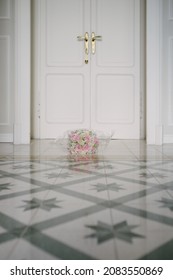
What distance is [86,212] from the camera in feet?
4.11

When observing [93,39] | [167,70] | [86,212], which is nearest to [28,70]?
[93,39]

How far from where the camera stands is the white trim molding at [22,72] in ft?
13.3

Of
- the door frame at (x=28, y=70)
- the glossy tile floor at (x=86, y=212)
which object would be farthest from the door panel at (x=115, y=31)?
the glossy tile floor at (x=86, y=212)

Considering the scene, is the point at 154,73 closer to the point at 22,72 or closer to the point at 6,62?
the point at 22,72

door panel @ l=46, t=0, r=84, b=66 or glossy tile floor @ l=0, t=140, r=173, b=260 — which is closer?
glossy tile floor @ l=0, t=140, r=173, b=260

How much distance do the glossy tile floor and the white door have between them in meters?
2.28

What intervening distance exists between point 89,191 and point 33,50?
342cm

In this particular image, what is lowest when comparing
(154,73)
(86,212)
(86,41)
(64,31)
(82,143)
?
(86,212)

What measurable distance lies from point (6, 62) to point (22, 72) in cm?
27

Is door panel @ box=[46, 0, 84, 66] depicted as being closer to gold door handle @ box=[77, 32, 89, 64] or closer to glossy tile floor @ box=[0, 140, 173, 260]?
gold door handle @ box=[77, 32, 89, 64]

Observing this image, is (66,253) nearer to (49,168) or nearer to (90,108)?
(49,168)

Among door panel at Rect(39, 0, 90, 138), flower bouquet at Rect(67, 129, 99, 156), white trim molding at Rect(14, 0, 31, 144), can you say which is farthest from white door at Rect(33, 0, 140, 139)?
flower bouquet at Rect(67, 129, 99, 156)

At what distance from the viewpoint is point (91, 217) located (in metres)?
1.19

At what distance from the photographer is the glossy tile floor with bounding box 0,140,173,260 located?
2.95ft
